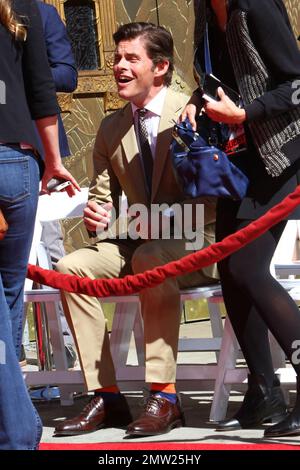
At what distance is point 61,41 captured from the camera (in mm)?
5762

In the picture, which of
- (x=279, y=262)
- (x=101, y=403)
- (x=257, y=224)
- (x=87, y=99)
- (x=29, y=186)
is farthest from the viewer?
(x=87, y=99)

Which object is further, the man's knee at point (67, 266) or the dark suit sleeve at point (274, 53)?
the man's knee at point (67, 266)

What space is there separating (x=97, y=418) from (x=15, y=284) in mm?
1280

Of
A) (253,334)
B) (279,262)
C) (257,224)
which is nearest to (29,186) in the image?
(257,224)

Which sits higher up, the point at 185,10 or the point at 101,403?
the point at 185,10

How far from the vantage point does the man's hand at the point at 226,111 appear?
14.4 ft

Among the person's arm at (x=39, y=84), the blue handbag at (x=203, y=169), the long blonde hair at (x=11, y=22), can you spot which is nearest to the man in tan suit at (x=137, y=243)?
the blue handbag at (x=203, y=169)

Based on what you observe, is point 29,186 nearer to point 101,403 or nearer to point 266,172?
point 266,172

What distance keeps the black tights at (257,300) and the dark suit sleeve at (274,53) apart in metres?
0.43

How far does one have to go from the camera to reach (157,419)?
15.7 ft

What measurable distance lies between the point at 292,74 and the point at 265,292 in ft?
2.61

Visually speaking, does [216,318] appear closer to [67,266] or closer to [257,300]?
[67,266]

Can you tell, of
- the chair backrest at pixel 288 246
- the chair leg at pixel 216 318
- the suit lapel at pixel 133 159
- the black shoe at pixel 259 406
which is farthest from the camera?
the chair leg at pixel 216 318

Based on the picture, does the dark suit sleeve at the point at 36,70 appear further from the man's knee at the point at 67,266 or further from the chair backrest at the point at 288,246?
the chair backrest at the point at 288,246
